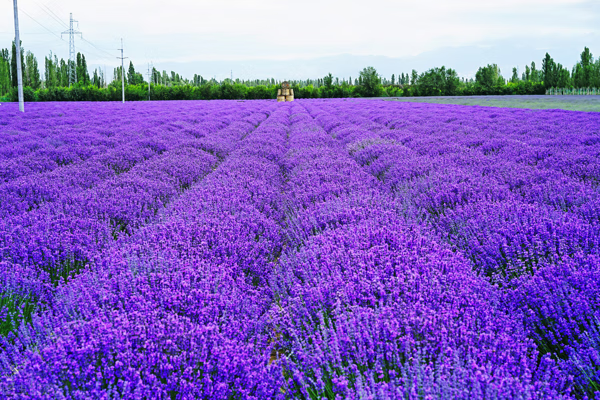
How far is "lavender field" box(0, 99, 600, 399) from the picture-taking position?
4.18 ft

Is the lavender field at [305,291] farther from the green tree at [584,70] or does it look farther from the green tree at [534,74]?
the green tree at [534,74]

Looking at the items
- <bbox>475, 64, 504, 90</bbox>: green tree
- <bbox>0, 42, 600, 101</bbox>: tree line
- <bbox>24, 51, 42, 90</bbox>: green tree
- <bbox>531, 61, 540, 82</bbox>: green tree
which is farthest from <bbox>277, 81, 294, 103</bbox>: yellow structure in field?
<bbox>531, 61, 540, 82</bbox>: green tree

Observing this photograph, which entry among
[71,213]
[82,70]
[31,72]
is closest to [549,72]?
[71,213]

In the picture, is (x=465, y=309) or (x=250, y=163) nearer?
(x=465, y=309)

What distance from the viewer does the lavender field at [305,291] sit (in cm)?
128

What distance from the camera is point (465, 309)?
162 cm

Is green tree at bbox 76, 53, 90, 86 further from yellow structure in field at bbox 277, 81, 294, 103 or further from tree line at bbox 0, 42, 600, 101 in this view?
yellow structure in field at bbox 277, 81, 294, 103

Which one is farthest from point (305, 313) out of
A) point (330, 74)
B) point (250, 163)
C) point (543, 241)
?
point (330, 74)

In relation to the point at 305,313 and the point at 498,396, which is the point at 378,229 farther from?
the point at 498,396

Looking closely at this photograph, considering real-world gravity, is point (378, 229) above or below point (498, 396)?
above

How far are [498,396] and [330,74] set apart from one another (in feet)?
214

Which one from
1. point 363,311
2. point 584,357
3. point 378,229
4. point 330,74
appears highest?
point 330,74

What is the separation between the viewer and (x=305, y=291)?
1.84 metres

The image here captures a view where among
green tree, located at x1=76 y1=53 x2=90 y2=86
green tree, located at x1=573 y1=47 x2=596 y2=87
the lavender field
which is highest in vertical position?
green tree, located at x1=76 y1=53 x2=90 y2=86
